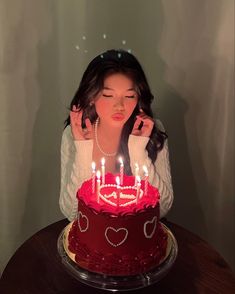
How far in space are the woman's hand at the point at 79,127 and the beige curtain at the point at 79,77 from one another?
0.21 metres

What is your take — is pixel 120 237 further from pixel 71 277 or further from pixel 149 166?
pixel 149 166

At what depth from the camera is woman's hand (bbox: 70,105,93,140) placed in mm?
1331

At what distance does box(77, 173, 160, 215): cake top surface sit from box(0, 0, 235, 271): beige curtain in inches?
17.9

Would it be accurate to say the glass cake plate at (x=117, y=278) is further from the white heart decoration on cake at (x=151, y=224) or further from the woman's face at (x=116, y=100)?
the woman's face at (x=116, y=100)

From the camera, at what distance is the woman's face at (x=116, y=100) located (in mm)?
1269

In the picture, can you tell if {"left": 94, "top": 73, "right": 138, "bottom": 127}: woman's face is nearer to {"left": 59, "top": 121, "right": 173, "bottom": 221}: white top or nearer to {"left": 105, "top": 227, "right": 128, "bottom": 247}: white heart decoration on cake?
{"left": 59, "top": 121, "right": 173, "bottom": 221}: white top

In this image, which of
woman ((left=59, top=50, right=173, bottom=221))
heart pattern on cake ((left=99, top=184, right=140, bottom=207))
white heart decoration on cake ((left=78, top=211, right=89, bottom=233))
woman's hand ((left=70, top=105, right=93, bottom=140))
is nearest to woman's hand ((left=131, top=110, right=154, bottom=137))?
woman ((left=59, top=50, right=173, bottom=221))

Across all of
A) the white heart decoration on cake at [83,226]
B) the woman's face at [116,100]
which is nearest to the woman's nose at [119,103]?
the woman's face at [116,100]

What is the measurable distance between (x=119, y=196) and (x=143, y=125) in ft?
1.03

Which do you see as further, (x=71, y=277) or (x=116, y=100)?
(x=116, y=100)

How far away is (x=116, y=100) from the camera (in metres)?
1.28

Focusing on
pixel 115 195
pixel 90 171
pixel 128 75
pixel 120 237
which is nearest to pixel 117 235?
pixel 120 237

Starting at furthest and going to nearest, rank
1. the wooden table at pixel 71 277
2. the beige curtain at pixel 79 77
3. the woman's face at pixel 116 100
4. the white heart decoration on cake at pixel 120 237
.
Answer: the beige curtain at pixel 79 77, the woman's face at pixel 116 100, the wooden table at pixel 71 277, the white heart decoration on cake at pixel 120 237

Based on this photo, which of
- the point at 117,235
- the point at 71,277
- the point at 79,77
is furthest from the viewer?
the point at 79,77
